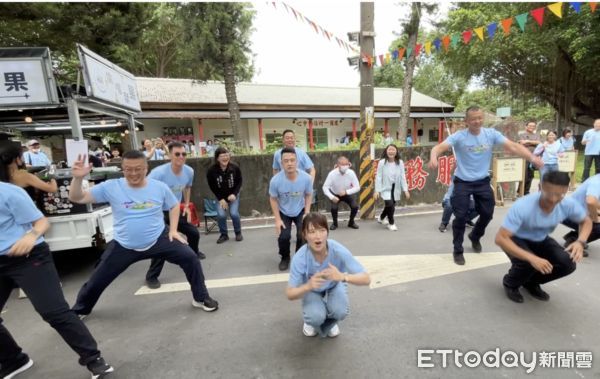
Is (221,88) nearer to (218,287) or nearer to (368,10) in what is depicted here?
(368,10)

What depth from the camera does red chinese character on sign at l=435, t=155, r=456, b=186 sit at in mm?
7715

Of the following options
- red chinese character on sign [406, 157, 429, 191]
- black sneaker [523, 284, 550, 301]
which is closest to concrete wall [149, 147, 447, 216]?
red chinese character on sign [406, 157, 429, 191]

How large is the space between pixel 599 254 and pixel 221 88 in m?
18.7

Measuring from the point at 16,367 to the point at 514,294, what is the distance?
4195 millimetres

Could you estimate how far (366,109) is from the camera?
6.38m

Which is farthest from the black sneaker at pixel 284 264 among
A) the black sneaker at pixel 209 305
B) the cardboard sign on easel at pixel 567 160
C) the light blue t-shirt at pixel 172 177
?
the cardboard sign on easel at pixel 567 160

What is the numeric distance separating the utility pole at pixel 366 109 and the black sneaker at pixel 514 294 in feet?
11.5

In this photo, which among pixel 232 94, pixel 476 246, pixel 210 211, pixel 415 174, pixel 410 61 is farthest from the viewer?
pixel 410 61

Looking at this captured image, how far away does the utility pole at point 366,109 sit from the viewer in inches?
240

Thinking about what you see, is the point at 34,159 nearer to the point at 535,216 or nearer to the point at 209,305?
the point at 209,305

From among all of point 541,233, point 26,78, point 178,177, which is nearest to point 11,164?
point 26,78

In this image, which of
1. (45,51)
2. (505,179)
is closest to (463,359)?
(45,51)

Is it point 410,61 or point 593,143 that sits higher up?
point 410,61

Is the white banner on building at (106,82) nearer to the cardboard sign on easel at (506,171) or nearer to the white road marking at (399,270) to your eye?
the white road marking at (399,270)
